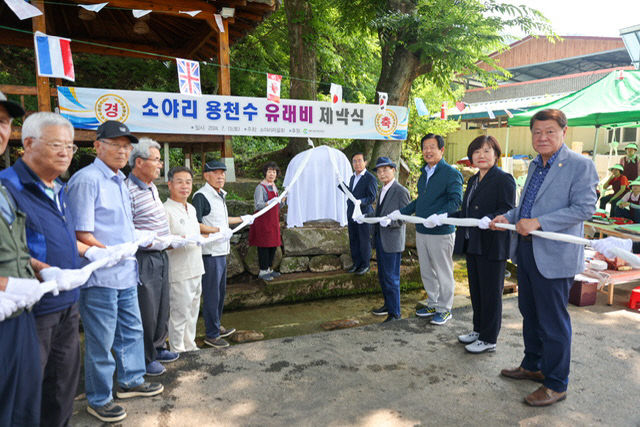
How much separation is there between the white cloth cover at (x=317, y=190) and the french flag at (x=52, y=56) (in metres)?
3.50

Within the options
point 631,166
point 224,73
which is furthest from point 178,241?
point 631,166

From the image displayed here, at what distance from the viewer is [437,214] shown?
4.03m

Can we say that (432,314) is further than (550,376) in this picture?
Yes

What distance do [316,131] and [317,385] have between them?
4.64 meters

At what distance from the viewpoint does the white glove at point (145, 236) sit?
2.69 metres

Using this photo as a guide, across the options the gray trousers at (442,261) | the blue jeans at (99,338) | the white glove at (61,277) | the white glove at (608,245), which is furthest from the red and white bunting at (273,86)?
the white glove at (608,245)

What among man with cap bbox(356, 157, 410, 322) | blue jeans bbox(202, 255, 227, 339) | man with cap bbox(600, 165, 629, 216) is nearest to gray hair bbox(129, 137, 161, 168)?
blue jeans bbox(202, 255, 227, 339)

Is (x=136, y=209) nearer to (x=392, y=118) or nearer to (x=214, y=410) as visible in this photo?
(x=214, y=410)

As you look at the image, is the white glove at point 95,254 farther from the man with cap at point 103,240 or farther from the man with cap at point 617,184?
the man with cap at point 617,184

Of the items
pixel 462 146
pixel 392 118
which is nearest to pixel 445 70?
pixel 392 118

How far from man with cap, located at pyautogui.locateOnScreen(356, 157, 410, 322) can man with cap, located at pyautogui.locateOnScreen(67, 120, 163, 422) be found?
272 cm

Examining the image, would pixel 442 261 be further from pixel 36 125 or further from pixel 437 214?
pixel 36 125

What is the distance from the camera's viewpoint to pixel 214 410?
256cm

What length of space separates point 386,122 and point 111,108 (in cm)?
445
